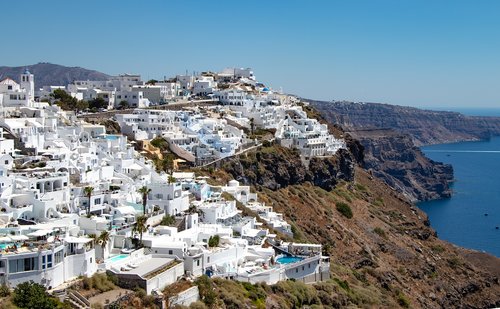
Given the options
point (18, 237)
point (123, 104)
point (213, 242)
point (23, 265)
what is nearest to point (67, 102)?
point (123, 104)

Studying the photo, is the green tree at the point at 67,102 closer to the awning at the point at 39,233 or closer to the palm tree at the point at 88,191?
the palm tree at the point at 88,191

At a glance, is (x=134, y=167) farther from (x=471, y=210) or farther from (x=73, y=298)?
(x=471, y=210)

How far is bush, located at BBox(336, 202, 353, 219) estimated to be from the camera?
61.1 meters

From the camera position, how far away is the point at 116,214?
32344 millimetres

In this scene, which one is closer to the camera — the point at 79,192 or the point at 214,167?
the point at 79,192

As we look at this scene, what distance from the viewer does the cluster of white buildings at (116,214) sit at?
2628 centimetres

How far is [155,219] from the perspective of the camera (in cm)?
3438

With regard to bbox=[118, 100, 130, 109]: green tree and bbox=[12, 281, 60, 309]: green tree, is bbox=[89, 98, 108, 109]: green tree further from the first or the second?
bbox=[12, 281, 60, 309]: green tree

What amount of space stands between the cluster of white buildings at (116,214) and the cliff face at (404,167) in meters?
89.1

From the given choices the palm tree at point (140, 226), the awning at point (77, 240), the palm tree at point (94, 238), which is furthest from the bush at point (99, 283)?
the palm tree at point (140, 226)

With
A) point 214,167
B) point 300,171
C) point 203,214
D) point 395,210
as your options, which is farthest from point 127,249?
point 395,210

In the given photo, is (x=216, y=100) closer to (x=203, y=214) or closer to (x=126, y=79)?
(x=126, y=79)

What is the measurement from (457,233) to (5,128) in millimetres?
64562

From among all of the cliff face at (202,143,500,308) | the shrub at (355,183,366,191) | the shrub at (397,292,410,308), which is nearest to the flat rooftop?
the cliff face at (202,143,500,308)
